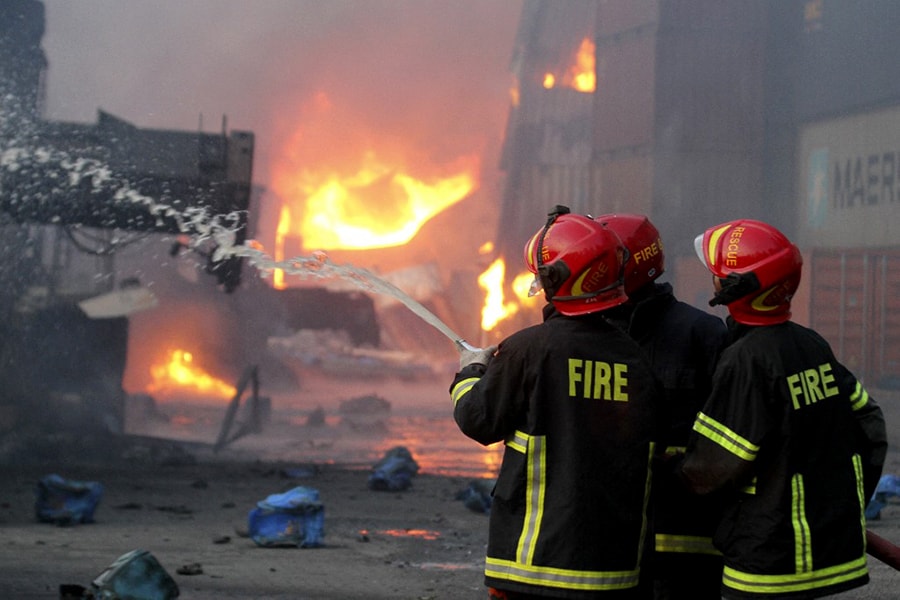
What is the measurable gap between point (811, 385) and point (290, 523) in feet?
15.0

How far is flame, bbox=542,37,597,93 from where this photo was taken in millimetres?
28531

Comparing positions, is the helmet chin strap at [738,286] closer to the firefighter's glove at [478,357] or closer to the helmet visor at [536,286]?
the helmet visor at [536,286]

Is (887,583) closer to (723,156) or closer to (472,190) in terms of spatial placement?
(723,156)

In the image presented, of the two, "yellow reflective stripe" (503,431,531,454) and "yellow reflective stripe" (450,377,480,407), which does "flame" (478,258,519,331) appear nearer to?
"yellow reflective stripe" (450,377,480,407)

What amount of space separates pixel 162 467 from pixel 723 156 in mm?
16300

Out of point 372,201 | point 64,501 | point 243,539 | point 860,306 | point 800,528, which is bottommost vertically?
point 243,539

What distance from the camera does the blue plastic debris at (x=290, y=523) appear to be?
677 centimetres

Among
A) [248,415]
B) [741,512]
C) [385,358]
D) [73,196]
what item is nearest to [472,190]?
[385,358]

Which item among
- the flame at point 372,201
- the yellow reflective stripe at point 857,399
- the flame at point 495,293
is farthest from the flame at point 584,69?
the yellow reflective stripe at point 857,399

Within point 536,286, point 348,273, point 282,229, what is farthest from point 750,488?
point 282,229

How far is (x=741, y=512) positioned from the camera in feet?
9.18

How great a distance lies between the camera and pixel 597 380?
2.68 m

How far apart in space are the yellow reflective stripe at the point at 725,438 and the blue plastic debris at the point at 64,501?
579cm

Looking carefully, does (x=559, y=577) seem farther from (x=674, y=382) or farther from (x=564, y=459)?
(x=674, y=382)
